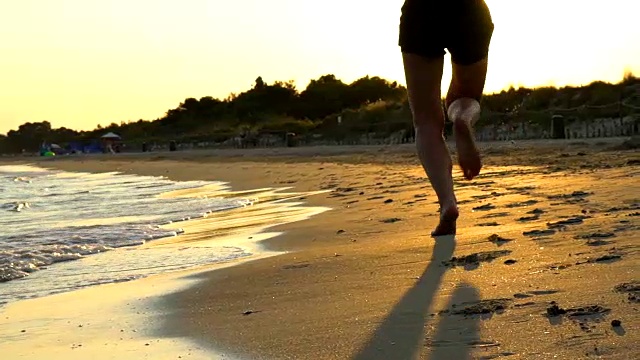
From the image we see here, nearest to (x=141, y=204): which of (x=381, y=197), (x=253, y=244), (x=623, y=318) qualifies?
(x=381, y=197)

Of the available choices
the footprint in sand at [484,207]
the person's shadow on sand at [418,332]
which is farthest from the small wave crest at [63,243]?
the person's shadow on sand at [418,332]

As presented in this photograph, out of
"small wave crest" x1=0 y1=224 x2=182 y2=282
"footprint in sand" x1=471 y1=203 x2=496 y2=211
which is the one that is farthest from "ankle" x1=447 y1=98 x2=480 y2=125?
"small wave crest" x1=0 y1=224 x2=182 y2=282

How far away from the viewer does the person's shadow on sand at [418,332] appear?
2.13 metres

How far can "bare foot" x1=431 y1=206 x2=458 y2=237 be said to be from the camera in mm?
3710

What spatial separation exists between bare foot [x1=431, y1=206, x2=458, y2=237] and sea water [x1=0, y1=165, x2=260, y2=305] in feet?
3.62

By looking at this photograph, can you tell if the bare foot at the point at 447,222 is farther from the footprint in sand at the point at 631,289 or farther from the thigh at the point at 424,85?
the footprint in sand at the point at 631,289

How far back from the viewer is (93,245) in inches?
221

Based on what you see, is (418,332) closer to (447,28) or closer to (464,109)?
(464,109)

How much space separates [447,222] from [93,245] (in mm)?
2593

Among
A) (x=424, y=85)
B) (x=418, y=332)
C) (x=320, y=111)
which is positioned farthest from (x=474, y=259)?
(x=320, y=111)

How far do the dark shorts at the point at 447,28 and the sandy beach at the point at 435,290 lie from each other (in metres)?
0.72

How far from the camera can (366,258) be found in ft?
12.0

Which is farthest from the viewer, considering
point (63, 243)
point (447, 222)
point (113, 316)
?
point (63, 243)

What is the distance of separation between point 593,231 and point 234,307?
4.64ft
